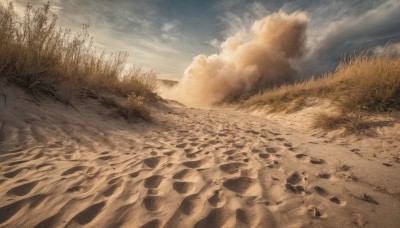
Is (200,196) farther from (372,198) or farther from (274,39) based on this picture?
(274,39)

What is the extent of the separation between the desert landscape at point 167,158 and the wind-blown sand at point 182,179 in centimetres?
1

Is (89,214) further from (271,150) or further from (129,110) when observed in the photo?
(129,110)

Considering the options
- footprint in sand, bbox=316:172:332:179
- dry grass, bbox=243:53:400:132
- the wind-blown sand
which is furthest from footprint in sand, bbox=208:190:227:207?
dry grass, bbox=243:53:400:132

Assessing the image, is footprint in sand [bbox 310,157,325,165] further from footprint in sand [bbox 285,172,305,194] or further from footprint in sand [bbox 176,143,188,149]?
footprint in sand [bbox 176,143,188,149]

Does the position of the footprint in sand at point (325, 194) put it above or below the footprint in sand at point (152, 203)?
above

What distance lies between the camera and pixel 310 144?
3.73 metres

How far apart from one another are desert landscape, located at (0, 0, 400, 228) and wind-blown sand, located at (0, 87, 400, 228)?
12 millimetres

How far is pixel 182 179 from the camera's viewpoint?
224 cm

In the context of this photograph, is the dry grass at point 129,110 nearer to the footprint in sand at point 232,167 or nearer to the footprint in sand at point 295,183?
the footprint in sand at point 232,167

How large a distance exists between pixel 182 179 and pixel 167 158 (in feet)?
2.09

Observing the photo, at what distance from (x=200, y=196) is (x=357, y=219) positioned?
1204 mm

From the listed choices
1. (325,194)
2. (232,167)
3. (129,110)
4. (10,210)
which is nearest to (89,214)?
(10,210)

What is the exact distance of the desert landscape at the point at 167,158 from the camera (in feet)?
5.48

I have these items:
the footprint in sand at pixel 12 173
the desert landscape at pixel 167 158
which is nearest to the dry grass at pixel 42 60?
the desert landscape at pixel 167 158
